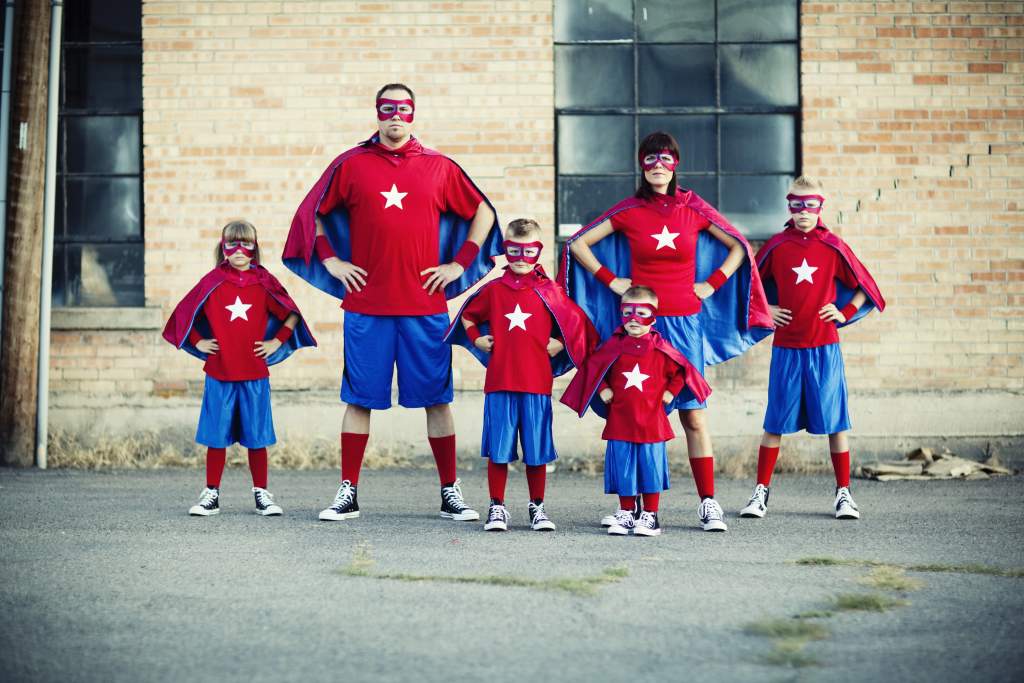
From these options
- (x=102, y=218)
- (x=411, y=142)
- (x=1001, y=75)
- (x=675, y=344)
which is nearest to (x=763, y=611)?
(x=675, y=344)

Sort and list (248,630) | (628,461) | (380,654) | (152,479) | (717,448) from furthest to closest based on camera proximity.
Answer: (717,448) → (152,479) → (628,461) → (248,630) → (380,654)

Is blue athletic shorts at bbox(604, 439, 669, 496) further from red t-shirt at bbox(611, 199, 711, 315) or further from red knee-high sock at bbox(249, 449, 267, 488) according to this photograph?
red knee-high sock at bbox(249, 449, 267, 488)

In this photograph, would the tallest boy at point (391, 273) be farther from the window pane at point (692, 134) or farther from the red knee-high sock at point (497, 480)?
the window pane at point (692, 134)

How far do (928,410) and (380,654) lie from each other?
6.63 meters

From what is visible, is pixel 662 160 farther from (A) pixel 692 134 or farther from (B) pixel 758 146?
(B) pixel 758 146

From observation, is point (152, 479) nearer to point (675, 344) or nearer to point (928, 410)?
point (675, 344)

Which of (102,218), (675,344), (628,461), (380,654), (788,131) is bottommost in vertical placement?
(380,654)

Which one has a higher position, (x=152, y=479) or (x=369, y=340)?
(x=369, y=340)

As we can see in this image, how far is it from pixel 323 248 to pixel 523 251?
1.20m

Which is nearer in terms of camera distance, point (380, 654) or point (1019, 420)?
point (380, 654)

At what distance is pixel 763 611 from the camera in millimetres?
4723

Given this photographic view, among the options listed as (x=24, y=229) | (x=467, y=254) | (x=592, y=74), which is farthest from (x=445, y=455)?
(x=24, y=229)

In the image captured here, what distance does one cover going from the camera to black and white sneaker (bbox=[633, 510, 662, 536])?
6504 millimetres

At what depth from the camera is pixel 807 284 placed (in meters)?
7.40
